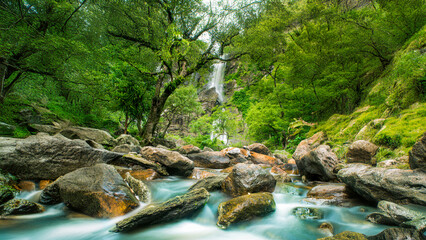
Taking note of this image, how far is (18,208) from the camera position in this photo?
3.06m

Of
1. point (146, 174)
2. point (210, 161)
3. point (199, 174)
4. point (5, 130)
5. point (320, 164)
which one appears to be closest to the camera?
point (320, 164)

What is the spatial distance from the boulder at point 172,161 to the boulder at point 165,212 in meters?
2.86

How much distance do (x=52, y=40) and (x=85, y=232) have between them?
6221 millimetres

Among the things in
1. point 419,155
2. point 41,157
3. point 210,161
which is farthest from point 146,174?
point 419,155

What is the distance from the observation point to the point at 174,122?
3906cm

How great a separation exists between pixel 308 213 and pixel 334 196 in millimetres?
997

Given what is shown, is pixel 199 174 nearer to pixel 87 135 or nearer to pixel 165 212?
pixel 165 212

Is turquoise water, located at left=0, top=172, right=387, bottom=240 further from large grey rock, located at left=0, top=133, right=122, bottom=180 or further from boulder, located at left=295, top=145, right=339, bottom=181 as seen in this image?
boulder, located at left=295, top=145, right=339, bottom=181

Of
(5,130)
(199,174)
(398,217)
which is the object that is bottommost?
(398,217)

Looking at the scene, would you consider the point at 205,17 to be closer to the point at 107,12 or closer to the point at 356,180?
the point at 107,12

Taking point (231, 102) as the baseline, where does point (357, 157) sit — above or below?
below

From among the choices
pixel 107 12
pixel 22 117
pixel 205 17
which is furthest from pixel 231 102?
pixel 22 117

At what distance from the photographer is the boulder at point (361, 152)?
5.00m

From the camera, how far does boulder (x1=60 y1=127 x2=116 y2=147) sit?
9102 millimetres
